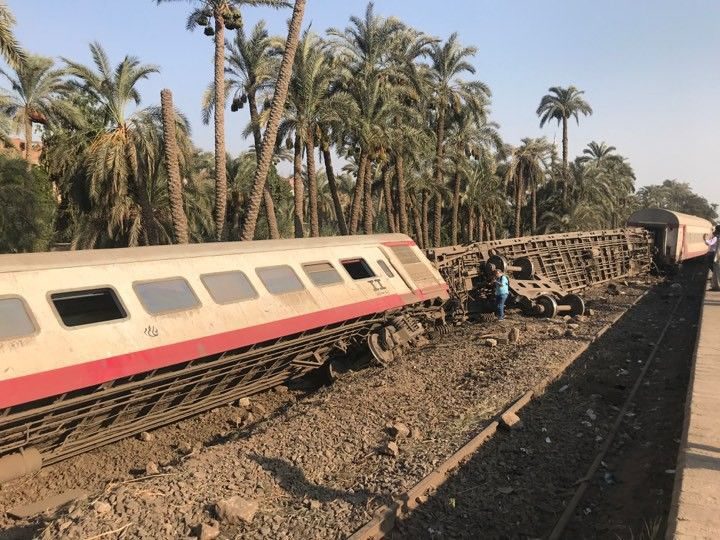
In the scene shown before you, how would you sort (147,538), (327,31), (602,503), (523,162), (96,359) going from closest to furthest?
(147,538), (96,359), (602,503), (327,31), (523,162)

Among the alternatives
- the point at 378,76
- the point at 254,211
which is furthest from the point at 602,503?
the point at 378,76

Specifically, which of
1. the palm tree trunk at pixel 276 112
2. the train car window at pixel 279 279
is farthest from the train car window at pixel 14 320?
the palm tree trunk at pixel 276 112

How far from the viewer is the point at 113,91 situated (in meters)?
20.9

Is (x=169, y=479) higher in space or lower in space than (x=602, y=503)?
higher

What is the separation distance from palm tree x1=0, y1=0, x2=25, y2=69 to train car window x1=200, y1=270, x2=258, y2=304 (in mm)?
8715

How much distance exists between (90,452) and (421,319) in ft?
23.8

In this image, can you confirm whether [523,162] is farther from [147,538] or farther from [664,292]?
[147,538]

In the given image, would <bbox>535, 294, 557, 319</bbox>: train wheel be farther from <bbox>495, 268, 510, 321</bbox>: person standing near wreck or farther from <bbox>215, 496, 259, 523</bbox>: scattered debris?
<bbox>215, 496, 259, 523</bbox>: scattered debris

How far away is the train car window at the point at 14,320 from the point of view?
5.47 metres

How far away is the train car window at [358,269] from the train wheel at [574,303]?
809 centimetres

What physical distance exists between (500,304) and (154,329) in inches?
400

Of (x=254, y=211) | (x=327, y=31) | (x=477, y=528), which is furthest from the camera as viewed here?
(x=327, y=31)

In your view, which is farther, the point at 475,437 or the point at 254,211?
the point at 254,211

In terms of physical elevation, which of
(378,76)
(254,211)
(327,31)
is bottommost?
(254,211)
